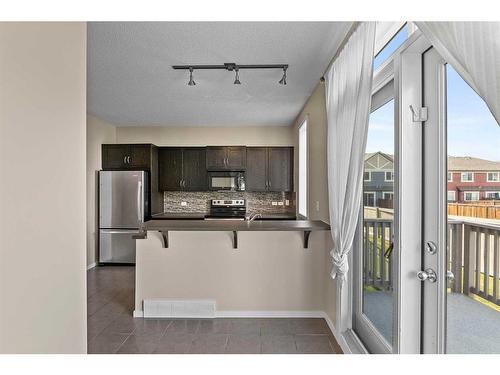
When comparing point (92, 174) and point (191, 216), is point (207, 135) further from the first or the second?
point (92, 174)

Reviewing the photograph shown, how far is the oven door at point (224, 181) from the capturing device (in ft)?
18.7

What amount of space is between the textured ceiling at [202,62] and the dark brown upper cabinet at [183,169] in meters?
0.96

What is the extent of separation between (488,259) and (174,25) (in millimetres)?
2260

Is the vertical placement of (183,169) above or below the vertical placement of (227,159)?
below

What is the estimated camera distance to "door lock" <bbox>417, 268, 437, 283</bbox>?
4.79ft

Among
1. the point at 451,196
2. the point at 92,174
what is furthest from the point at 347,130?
the point at 92,174

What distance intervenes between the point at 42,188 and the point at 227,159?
15.4ft

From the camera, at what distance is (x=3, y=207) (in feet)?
2.72

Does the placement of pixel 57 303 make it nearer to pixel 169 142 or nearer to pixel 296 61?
pixel 296 61

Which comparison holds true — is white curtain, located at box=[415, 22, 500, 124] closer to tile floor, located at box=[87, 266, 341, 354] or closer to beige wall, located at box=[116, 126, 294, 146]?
tile floor, located at box=[87, 266, 341, 354]

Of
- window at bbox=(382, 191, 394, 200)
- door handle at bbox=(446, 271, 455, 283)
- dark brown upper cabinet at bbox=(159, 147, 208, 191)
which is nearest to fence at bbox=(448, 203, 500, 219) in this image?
door handle at bbox=(446, 271, 455, 283)

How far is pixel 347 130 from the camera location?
6.63 ft

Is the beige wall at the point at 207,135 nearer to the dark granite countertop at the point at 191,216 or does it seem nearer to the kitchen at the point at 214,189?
the kitchen at the point at 214,189

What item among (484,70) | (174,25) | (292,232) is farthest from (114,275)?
(484,70)
